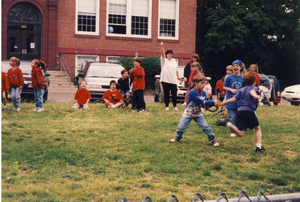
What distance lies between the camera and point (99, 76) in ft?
54.2

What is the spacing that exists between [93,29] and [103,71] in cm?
1155

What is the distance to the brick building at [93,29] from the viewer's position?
26859mm

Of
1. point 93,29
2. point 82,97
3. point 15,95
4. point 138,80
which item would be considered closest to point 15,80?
point 15,95

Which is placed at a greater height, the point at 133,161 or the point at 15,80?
the point at 15,80

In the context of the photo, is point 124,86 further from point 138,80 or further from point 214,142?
point 214,142

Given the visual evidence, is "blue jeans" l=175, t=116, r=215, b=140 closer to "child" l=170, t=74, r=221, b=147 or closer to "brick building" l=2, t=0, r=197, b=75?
"child" l=170, t=74, r=221, b=147

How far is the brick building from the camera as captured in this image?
26.9 m

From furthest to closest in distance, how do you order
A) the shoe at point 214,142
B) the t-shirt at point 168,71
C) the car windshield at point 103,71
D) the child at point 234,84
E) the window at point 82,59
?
the window at point 82,59
the car windshield at point 103,71
the t-shirt at point 168,71
the child at point 234,84
the shoe at point 214,142

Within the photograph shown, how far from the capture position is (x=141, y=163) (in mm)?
6391

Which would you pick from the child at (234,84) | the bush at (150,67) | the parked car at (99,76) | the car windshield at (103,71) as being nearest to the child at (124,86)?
the parked car at (99,76)

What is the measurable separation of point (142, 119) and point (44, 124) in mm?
2626

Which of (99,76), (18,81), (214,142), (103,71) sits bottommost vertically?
(214,142)

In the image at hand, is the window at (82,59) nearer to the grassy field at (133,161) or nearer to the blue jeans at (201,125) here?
the grassy field at (133,161)

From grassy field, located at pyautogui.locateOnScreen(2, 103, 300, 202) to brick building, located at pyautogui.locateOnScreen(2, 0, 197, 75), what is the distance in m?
17.5
